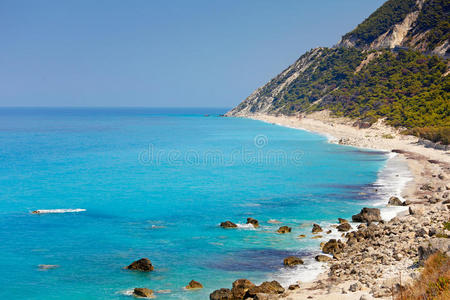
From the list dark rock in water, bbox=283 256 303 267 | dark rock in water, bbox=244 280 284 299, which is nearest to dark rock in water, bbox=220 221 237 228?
dark rock in water, bbox=283 256 303 267

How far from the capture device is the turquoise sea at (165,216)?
71.2 ft

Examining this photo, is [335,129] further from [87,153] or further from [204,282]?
[204,282]

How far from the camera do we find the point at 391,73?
131 m

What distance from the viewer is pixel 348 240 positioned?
2475 cm

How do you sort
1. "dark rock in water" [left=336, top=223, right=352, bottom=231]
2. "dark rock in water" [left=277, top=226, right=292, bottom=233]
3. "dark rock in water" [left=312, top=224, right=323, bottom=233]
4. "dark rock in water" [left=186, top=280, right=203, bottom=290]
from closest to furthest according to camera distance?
"dark rock in water" [left=186, top=280, right=203, bottom=290]
"dark rock in water" [left=336, top=223, right=352, bottom=231]
"dark rock in water" [left=312, top=224, right=323, bottom=233]
"dark rock in water" [left=277, top=226, right=292, bottom=233]

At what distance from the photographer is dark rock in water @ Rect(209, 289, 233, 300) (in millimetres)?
18516

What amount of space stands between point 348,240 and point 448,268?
38.6 ft

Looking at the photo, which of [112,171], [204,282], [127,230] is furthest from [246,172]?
[204,282]

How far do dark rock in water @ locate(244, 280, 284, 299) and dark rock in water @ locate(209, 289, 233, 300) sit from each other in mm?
736

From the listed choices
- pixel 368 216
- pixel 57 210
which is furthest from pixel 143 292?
pixel 57 210

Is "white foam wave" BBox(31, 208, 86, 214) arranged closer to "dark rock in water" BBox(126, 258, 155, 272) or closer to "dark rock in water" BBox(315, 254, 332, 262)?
"dark rock in water" BBox(126, 258, 155, 272)

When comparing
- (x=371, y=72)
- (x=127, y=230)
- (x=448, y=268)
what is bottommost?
(x=127, y=230)

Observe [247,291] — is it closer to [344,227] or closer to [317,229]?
[317,229]

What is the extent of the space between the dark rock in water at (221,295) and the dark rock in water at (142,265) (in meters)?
4.69
